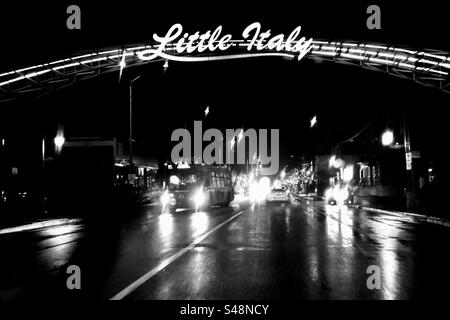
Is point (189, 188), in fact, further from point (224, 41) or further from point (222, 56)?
point (224, 41)

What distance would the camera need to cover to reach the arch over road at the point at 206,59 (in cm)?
2425

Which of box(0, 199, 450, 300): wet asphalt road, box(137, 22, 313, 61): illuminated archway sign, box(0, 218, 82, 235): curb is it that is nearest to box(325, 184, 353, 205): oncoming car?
box(137, 22, 313, 61): illuminated archway sign

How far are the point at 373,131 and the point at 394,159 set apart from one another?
8406 millimetres

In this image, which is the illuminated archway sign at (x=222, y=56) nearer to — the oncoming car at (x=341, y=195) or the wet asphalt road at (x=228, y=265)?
the wet asphalt road at (x=228, y=265)

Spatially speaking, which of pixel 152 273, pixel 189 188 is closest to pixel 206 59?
pixel 189 188

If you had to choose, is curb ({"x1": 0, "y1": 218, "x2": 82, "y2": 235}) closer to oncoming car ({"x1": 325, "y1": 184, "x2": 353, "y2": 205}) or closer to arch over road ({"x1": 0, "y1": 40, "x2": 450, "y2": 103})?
arch over road ({"x1": 0, "y1": 40, "x2": 450, "y2": 103})

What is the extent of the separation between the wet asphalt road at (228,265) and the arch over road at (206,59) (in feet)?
39.2

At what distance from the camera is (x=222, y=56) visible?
2689 cm

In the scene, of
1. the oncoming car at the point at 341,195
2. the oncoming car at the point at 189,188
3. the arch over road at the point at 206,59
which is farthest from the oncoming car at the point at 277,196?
the arch over road at the point at 206,59

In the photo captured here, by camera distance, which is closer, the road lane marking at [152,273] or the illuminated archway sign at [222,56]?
the road lane marking at [152,273]

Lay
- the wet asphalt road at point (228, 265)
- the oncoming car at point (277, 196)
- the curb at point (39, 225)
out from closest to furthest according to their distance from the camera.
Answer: the wet asphalt road at point (228, 265) → the curb at point (39, 225) → the oncoming car at point (277, 196)

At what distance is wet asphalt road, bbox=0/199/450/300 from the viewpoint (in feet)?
22.9

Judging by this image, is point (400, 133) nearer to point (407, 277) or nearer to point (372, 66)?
point (372, 66)
